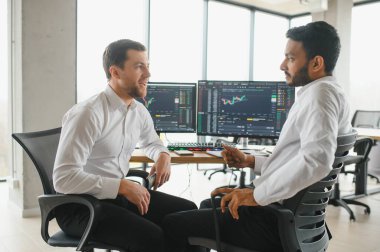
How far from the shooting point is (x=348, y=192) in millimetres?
4621

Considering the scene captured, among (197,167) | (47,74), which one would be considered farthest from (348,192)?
(47,74)

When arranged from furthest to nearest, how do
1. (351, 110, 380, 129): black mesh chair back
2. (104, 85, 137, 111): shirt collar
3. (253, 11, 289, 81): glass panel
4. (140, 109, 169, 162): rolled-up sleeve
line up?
(253, 11, 289, 81): glass panel → (351, 110, 380, 129): black mesh chair back → (140, 109, 169, 162): rolled-up sleeve → (104, 85, 137, 111): shirt collar

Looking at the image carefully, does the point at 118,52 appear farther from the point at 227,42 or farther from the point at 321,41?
the point at 227,42

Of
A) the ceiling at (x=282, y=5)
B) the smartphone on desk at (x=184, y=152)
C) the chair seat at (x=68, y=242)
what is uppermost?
the ceiling at (x=282, y=5)

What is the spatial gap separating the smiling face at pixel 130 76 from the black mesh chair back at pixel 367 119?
15.5 ft

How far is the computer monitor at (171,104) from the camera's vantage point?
279 centimetres

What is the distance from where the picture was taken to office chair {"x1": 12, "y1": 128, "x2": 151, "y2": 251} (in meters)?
1.44

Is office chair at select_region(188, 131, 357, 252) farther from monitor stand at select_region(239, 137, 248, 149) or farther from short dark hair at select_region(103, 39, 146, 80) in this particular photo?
monitor stand at select_region(239, 137, 248, 149)

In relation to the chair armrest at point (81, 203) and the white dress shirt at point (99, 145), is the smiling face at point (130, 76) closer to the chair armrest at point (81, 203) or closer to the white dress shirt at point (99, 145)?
the white dress shirt at point (99, 145)

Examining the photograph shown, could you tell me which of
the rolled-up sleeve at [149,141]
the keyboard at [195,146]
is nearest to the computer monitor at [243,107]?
the keyboard at [195,146]

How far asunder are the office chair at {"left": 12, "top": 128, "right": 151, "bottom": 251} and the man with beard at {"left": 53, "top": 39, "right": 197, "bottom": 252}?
34 mm

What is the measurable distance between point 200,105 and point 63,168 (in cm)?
150

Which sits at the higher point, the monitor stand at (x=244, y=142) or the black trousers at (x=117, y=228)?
the monitor stand at (x=244, y=142)

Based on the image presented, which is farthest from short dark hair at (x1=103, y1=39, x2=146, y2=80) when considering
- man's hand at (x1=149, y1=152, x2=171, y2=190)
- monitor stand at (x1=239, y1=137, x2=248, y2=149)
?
monitor stand at (x1=239, y1=137, x2=248, y2=149)
